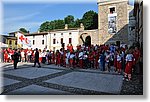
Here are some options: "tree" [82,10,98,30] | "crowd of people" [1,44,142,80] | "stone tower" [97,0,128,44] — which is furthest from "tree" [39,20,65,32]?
"stone tower" [97,0,128,44]

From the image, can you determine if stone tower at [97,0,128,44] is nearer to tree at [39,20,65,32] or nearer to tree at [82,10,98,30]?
tree at [82,10,98,30]

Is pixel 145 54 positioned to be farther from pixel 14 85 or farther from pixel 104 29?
pixel 104 29

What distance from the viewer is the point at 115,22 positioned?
13.3 m

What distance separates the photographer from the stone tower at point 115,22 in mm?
13469

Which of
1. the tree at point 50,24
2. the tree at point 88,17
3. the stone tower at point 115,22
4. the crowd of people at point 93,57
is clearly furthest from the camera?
the stone tower at point 115,22

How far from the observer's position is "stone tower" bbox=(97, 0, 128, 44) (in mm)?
13469

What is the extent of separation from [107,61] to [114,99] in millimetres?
3491

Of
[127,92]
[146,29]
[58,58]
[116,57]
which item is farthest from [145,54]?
[58,58]

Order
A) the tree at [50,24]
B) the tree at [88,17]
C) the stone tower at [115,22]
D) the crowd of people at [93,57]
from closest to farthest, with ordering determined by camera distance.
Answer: the tree at [50,24]
the tree at [88,17]
the crowd of people at [93,57]
the stone tower at [115,22]

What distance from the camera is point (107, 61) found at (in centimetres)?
704

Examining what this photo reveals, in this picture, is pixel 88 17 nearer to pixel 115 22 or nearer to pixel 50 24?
pixel 50 24

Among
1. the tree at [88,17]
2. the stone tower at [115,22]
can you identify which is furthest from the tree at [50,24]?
the stone tower at [115,22]

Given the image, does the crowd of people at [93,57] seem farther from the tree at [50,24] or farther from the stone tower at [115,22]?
the stone tower at [115,22]

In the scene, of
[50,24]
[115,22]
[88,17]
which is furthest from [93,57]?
[115,22]
